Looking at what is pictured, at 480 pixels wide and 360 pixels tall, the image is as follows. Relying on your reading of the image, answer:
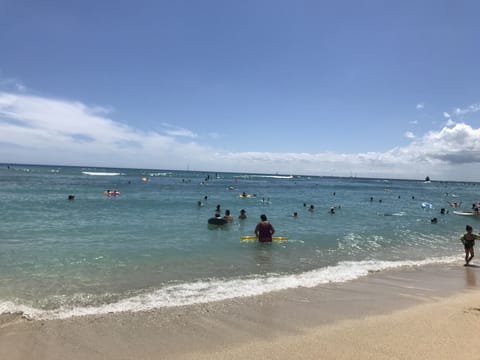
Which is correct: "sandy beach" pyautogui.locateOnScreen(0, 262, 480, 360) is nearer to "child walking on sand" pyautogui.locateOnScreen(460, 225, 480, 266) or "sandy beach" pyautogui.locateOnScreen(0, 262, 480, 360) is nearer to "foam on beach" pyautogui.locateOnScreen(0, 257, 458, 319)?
"foam on beach" pyautogui.locateOnScreen(0, 257, 458, 319)

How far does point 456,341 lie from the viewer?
5.39 meters

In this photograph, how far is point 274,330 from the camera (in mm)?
5848

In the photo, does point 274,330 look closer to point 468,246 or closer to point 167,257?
point 167,257

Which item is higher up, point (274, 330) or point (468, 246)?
point (468, 246)

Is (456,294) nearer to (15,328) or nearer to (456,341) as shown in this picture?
(456,341)

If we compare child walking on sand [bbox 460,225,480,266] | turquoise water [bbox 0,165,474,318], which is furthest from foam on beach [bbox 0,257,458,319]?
child walking on sand [bbox 460,225,480,266]

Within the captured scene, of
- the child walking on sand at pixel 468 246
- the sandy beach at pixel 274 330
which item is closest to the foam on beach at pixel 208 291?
the sandy beach at pixel 274 330

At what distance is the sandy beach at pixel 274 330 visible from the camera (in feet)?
16.6

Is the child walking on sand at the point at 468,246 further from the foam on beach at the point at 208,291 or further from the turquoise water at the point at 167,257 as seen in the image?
the foam on beach at the point at 208,291

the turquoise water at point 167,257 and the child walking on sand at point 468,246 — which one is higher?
the child walking on sand at point 468,246

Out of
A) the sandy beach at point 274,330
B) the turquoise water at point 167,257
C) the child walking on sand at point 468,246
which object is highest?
the child walking on sand at point 468,246

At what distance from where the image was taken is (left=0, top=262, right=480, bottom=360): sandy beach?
505 cm

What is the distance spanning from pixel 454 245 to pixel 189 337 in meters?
15.6

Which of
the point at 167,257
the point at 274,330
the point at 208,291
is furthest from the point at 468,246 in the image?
the point at 167,257
